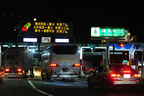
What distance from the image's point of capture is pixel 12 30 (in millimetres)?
92688

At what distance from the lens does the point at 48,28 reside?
121 feet

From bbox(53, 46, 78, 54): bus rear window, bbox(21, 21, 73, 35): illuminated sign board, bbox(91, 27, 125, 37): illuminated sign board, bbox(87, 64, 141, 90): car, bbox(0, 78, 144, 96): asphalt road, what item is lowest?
bbox(0, 78, 144, 96): asphalt road

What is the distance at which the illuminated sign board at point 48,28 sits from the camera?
36.9 m

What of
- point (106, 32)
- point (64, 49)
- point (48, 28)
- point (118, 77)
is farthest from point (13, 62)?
point (118, 77)

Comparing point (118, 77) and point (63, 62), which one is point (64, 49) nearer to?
point (63, 62)

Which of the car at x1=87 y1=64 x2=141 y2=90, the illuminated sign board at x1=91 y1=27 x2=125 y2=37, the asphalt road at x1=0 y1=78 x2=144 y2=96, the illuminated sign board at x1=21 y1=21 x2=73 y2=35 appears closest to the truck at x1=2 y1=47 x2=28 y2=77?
the illuminated sign board at x1=21 y1=21 x2=73 y2=35

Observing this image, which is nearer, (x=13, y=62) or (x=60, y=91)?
(x=60, y=91)

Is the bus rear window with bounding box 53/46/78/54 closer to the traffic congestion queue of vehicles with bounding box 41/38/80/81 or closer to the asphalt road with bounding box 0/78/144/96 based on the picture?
the traffic congestion queue of vehicles with bounding box 41/38/80/81

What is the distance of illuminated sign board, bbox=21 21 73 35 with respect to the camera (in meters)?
36.9

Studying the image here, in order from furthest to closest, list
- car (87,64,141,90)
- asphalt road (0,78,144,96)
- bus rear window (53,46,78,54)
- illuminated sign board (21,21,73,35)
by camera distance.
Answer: illuminated sign board (21,21,73,35), bus rear window (53,46,78,54), car (87,64,141,90), asphalt road (0,78,144,96)

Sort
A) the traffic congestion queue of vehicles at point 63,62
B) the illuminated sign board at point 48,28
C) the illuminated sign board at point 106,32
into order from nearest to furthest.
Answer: the traffic congestion queue of vehicles at point 63,62, the illuminated sign board at point 106,32, the illuminated sign board at point 48,28

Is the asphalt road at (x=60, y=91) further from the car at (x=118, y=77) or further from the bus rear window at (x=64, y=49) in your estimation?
the bus rear window at (x=64, y=49)

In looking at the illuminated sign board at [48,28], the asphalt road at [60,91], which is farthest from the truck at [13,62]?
the asphalt road at [60,91]

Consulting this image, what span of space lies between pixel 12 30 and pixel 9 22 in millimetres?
3032
